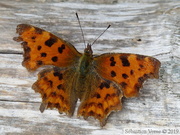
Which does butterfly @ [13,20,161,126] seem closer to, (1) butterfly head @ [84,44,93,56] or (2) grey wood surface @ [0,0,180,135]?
(1) butterfly head @ [84,44,93,56]

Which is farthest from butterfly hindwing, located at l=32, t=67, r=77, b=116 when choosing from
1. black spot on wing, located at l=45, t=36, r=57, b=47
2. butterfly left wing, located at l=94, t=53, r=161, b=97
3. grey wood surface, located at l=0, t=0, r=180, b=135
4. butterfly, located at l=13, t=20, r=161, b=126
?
butterfly left wing, located at l=94, t=53, r=161, b=97

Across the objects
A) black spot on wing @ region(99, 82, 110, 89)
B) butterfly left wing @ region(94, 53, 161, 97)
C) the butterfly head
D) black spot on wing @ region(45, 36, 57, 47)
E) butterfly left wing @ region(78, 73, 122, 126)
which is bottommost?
butterfly left wing @ region(78, 73, 122, 126)

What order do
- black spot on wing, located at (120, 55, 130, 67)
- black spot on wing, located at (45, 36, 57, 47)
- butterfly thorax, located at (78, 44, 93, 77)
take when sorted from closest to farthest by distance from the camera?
1. black spot on wing, located at (120, 55, 130, 67)
2. black spot on wing, located at (45, 36, 57, 47)
3. butterfly thorax, located at (78, 44, 93, 77)

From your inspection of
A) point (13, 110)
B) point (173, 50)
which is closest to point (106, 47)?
point (173, 50)

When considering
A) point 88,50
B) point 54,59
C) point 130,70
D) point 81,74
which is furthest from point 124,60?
point 54,59

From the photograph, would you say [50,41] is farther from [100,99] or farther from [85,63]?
[100,99]

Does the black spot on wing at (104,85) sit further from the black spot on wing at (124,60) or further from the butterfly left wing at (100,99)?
the black spot on wing at (124,60)

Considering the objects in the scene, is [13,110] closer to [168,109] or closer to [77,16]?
[77,16]
